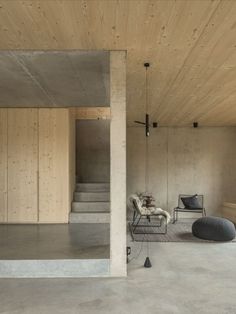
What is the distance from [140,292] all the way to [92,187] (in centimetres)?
467

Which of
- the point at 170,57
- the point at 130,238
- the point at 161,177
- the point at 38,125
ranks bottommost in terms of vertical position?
the point at 130,238

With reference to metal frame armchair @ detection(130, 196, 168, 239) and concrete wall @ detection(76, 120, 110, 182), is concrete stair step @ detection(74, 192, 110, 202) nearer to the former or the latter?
metal frame armchair @ detection(130, 196, 168, 239)

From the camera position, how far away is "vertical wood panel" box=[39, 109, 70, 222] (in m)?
6.57

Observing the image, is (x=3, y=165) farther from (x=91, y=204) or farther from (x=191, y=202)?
(x=191, y=202)

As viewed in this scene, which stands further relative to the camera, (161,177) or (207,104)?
A: (161,177)

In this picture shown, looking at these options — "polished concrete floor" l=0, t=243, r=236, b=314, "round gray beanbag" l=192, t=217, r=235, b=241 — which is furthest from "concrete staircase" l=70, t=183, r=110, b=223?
"polished concrete floor" l=0, t=243, r=236, b=314

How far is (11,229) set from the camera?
5.85 metres

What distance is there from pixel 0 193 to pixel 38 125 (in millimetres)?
1585

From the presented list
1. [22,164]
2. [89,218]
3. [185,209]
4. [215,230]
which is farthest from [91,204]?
[215,230]

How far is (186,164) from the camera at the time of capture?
A: 28.8ft

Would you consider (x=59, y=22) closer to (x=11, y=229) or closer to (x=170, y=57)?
(x=170, y=57)

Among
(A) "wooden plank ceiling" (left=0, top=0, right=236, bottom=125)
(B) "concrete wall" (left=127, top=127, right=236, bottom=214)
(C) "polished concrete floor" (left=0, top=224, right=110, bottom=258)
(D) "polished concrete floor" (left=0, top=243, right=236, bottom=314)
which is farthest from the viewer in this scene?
(B) "concrete wall" (left=127, top=127, right=236, bottom=214)

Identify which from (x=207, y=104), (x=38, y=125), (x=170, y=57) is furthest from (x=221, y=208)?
(x=170, y=57)

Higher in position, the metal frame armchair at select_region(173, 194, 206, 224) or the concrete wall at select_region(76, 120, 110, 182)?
the concrete wall at select_region(76, 120, 110, 182)
